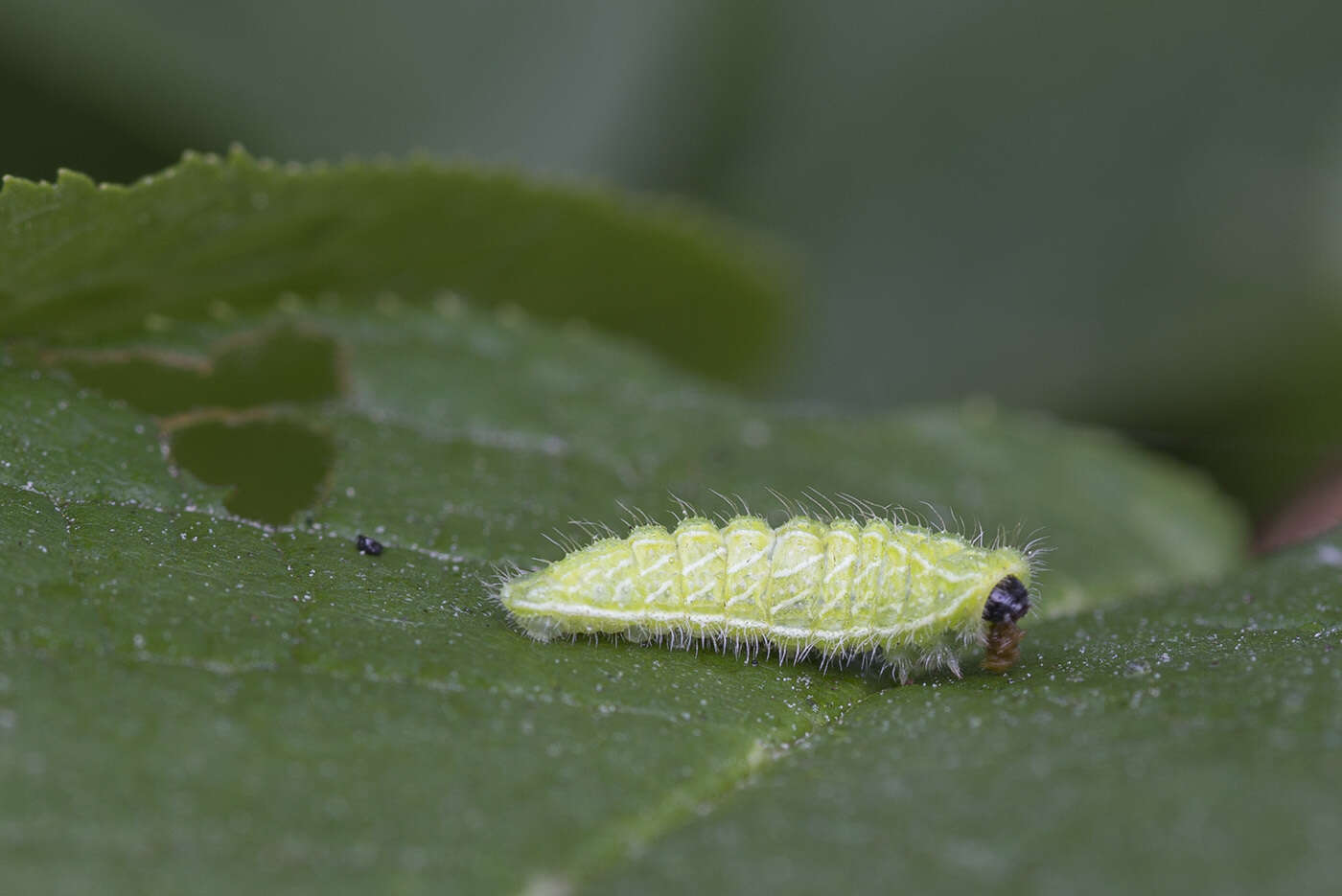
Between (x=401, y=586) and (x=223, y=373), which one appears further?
(x=223, y=373)

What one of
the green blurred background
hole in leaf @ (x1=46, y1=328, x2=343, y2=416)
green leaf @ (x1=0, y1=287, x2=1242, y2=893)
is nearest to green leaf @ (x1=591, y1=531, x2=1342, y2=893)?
green leaf @ (x1=0, y1=287, x2=1242, y2=893)

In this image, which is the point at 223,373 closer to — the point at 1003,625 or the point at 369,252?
the point at 369,252

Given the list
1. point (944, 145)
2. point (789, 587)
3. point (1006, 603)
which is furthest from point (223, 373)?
point (944, 145)

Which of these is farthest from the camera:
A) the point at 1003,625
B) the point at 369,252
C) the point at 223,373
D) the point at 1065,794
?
the point at 369,252

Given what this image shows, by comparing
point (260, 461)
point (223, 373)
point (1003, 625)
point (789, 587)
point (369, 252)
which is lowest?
point (1003, 625)

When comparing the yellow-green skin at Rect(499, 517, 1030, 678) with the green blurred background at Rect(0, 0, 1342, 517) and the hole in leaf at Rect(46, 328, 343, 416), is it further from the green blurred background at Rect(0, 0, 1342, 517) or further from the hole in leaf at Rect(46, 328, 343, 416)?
the green blurred background at Rect(0, 0, 1342, 517)

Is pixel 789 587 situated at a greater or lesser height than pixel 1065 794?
greater

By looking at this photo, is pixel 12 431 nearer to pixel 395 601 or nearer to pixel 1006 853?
pixel 395 601

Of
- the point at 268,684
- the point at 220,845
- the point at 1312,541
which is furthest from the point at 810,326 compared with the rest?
the point at 220,845
